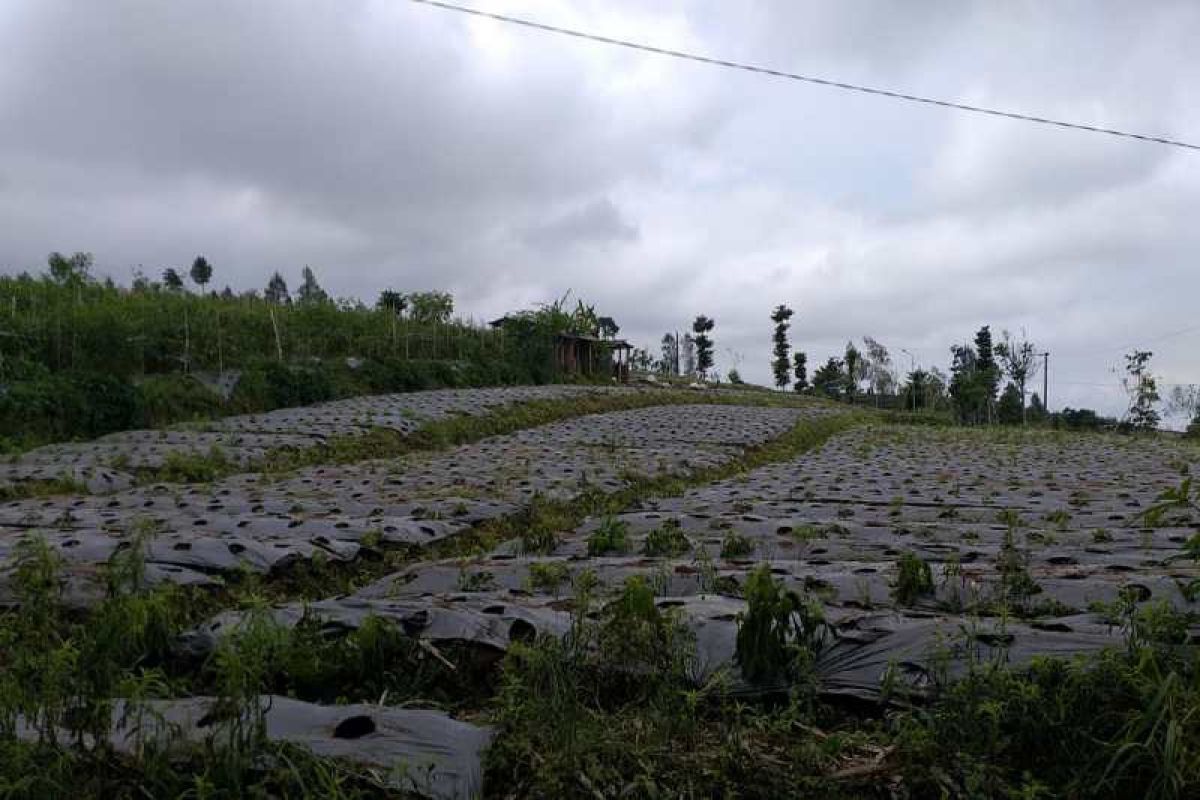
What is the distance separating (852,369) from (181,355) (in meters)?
34.0

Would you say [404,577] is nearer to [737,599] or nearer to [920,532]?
[737,599]

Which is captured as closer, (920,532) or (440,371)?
(920,532)

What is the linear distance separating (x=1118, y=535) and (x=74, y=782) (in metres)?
5.59

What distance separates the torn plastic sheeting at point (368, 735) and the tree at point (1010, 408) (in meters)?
36.5

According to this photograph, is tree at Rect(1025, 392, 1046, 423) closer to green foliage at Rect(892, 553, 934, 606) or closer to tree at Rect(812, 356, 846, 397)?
tree at Rect(812, 356, 846, 397)

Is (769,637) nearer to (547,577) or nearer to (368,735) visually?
(368,735)

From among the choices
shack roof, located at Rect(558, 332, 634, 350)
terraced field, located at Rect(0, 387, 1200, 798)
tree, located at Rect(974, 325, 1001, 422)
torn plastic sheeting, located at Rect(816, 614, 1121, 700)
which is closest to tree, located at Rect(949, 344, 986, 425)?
tree, located at Rect(974, 325, 1001, 422)

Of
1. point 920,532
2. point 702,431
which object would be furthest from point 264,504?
point 702,431

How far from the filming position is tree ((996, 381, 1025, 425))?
3406cm

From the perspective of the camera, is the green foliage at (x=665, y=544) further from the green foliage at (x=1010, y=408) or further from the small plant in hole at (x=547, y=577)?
the green foliage at (x=1010, y=408)

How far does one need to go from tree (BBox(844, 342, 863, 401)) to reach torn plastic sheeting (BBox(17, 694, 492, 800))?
134ft

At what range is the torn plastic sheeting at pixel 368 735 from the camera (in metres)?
1.84

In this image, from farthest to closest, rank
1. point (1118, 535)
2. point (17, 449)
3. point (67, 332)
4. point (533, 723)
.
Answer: point (67, 332) < point (17, 449) < point (1118, 535) < point (533, 723)

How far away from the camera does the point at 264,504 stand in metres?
6.23
